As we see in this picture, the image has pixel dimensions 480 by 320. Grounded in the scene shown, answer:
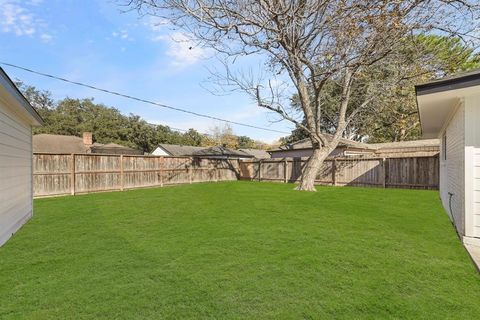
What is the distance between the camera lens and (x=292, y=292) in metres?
2.72

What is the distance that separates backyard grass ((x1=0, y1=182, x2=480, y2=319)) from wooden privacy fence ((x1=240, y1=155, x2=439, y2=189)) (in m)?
6.71

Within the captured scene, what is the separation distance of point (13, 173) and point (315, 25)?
29.6ft

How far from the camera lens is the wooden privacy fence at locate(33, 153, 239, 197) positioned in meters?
10.5

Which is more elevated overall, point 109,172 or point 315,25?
point 315,25

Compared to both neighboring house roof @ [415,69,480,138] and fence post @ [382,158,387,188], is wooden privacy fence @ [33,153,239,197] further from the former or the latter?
neighboring house roof @ [415,69,480,138]

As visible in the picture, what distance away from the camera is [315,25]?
9453mm

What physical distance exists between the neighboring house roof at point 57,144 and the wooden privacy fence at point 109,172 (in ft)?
40.6

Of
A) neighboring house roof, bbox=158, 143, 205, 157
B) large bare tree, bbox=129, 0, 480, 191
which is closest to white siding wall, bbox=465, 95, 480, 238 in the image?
large bare tree, bbox=129, 0, 480, 191

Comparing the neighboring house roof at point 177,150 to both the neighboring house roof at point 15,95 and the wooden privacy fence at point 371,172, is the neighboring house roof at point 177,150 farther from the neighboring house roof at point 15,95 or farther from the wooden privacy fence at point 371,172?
the neighboring house roof at point 15,95

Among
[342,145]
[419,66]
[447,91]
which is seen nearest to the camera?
[447,91]

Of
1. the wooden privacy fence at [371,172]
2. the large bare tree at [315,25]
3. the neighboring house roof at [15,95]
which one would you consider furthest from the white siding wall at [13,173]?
the wooden privacy fence at [371,172]

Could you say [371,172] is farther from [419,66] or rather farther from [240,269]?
[240,269]

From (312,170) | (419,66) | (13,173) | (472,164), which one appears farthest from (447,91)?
(312,170)

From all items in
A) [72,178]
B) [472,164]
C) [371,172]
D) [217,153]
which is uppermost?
[217,153]
